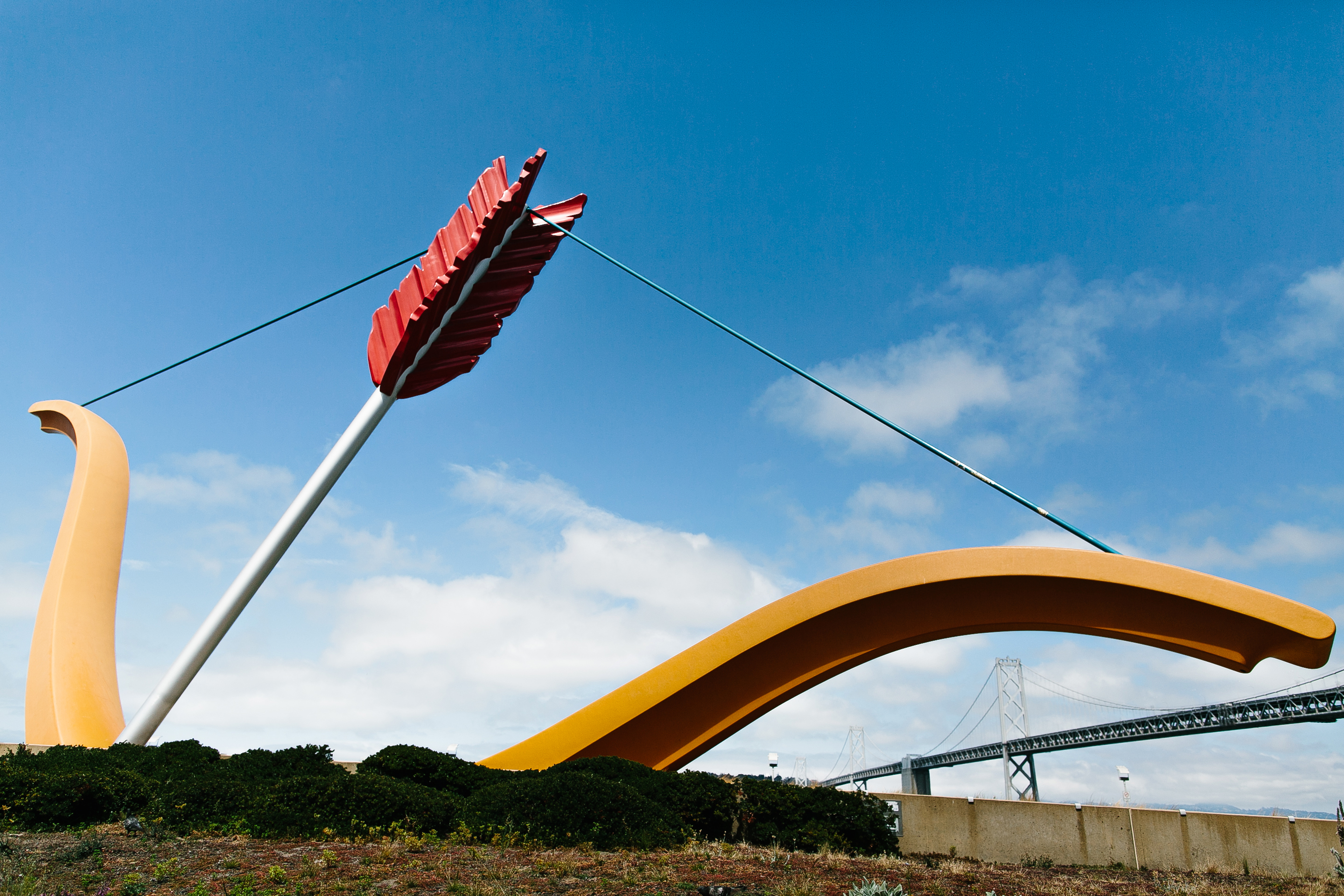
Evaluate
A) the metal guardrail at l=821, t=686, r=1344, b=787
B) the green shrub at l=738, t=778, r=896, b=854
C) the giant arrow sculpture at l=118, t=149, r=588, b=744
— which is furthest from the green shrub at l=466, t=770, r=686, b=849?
the metal guardrail at l=821, t=686, r=1344, b=787

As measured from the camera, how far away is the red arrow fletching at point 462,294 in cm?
857

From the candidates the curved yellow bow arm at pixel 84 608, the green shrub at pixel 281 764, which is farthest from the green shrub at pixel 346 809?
the curved yellow bow arm at pixel 84 608

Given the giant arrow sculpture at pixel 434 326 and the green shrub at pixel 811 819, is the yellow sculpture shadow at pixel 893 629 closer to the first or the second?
the green shrub at pixel 811 819

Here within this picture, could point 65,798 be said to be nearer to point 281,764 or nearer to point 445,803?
point 281,764

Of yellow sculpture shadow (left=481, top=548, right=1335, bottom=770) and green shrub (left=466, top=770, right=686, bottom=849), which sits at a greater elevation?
yellow sculpture shadow (left=481, top=548, right=1335, bottom=770)

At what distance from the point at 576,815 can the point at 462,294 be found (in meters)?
5.63

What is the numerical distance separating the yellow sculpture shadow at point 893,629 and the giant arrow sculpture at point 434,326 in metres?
3.47

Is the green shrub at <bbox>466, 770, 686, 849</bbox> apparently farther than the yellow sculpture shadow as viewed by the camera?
No

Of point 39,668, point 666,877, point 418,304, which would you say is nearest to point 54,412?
point 39,668

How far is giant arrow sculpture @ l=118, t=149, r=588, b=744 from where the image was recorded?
8500 mm

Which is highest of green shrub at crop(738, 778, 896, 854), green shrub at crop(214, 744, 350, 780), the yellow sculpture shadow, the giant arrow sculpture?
the giant arrow sculpture

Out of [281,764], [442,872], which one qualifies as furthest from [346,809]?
[281,764]

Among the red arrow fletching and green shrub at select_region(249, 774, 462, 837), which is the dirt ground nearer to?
green shrub at select_region(249, 774, 462, 837)

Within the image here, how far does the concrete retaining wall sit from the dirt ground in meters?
3.58
